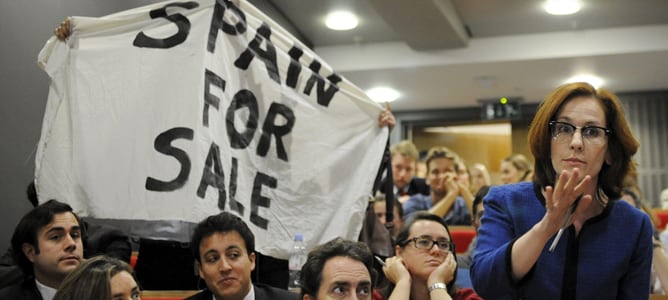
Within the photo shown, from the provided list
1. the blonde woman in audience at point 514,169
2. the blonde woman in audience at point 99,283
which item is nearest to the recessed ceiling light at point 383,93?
the blonde woman in audience at point 514,169

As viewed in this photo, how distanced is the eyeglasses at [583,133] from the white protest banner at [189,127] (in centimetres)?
155

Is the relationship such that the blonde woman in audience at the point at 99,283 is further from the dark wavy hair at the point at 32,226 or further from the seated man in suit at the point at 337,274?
Result: the seated man in suit at the point at 337,274

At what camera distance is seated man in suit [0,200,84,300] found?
2.72 meters

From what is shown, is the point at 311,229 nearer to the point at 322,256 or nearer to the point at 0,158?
the point at 322,256

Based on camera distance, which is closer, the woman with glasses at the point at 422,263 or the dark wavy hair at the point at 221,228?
the woman with glasses at the point at 422,263

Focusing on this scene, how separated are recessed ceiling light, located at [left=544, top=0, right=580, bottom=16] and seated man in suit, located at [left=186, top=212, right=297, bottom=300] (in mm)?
4173

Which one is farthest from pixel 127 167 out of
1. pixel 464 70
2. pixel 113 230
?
pixel 464 70

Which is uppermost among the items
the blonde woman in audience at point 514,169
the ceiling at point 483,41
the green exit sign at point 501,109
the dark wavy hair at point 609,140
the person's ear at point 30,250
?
the ceiling at point 483,41

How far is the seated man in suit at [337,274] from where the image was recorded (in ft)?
7.77

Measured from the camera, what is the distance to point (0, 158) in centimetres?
333

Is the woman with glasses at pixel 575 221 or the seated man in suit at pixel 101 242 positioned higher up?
the woman with glasses at pixel 575 221

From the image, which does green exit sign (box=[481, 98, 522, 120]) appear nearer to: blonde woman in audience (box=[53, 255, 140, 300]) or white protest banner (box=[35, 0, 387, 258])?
white protest banner (box=[35, 0, 387, 258])

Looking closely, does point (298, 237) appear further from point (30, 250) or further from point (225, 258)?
point (30, 250)

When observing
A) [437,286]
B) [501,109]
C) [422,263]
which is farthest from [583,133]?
[501,109]
